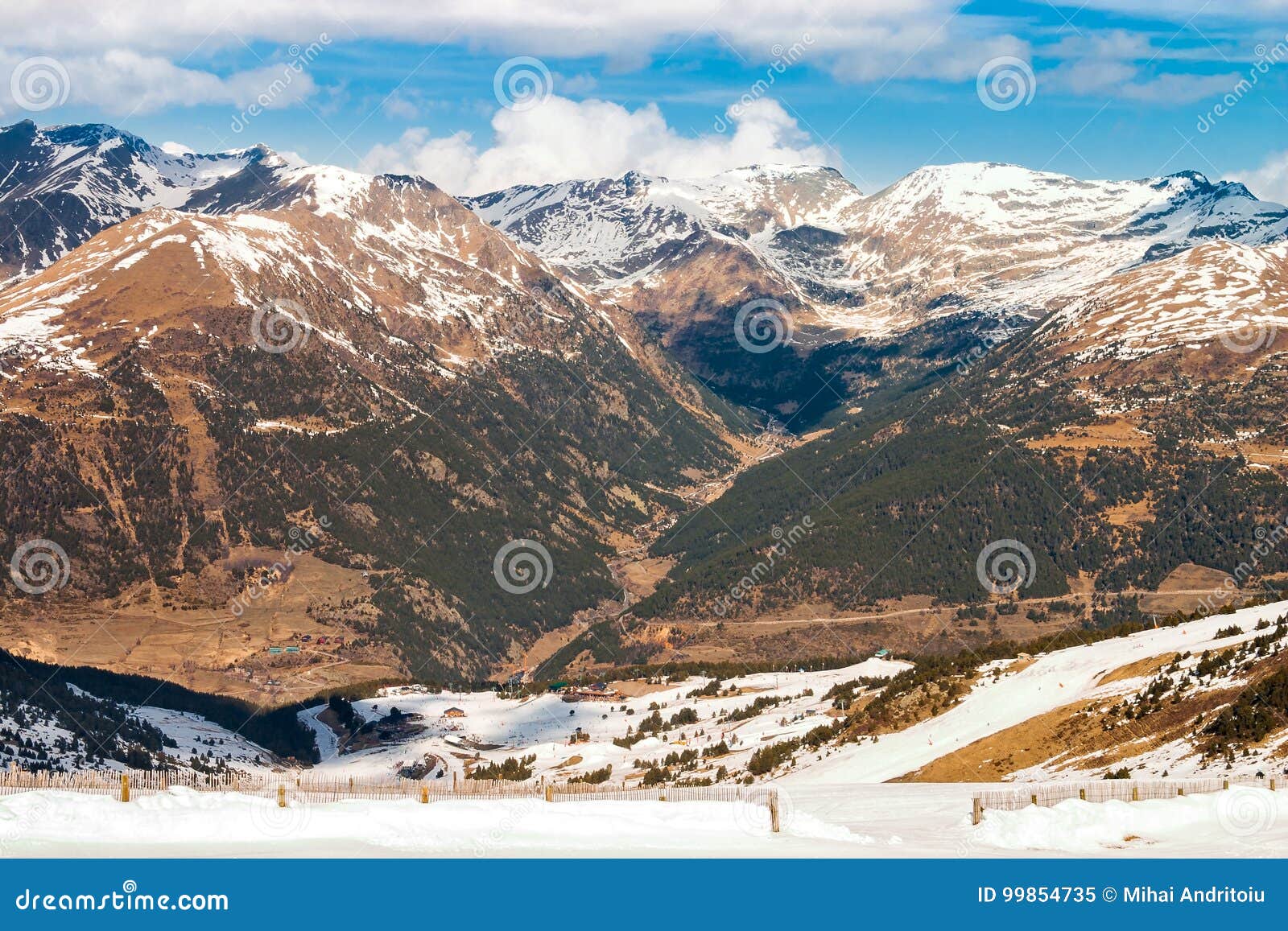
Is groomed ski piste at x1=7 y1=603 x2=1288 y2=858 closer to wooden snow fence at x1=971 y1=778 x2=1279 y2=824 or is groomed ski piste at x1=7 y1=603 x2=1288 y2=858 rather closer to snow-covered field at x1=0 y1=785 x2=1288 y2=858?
snow-covered field at x1=0 y1=785 x2=1288 y2=858

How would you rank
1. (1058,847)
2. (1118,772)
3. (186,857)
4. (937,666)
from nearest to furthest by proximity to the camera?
(186,857) < (1058,847) < (1118,772) < (937,666)

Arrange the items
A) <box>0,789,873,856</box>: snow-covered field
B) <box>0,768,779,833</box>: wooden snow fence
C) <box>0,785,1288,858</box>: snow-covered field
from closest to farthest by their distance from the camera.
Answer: <box>0,789,873,856</box>: snow-covered field, <box>0,785,1288,858</box>: snow-covered field, <box>0,768,779,833</box>: wooden snow fence

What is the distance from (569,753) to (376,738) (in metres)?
48.6

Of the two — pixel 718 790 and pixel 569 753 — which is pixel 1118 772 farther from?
pixel 569 753

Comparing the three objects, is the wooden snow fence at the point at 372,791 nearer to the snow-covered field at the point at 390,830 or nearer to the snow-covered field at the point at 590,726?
the snow-covered field at the point at 390,830

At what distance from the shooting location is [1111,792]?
58094 mm

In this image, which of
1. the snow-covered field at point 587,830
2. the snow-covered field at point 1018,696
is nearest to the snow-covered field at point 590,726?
the snow-covered field at point 1018,696

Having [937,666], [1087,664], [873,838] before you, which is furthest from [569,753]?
[873,838]

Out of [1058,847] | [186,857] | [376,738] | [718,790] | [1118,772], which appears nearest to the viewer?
[186,857]

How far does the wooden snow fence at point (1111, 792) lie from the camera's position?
5631cm

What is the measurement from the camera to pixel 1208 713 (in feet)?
243

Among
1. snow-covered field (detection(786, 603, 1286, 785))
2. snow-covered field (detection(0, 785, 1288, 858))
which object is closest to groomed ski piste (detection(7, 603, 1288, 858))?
snow-covered field (detection(0, 785, 1288, 858))

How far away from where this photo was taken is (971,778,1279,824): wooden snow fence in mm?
56312

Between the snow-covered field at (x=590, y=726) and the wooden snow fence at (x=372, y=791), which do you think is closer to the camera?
the wooden snow fence at (x=372, y=791)
